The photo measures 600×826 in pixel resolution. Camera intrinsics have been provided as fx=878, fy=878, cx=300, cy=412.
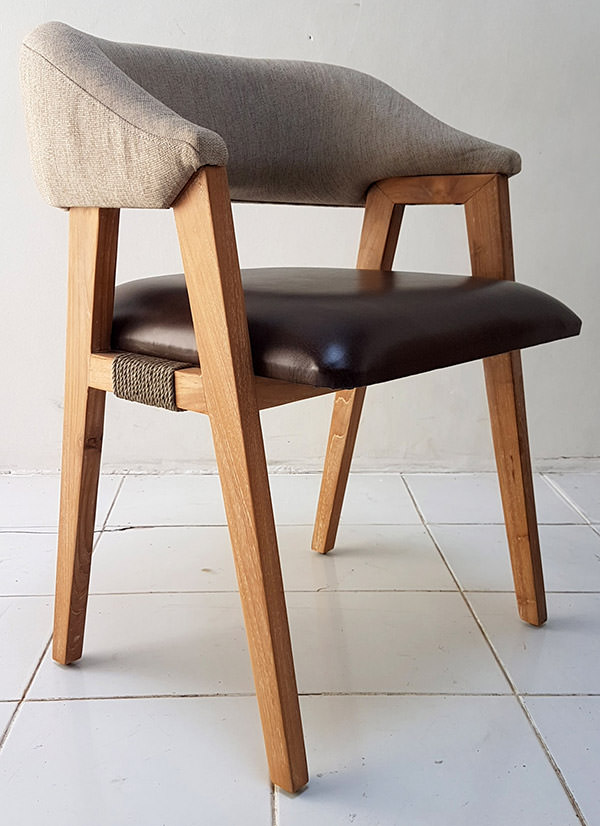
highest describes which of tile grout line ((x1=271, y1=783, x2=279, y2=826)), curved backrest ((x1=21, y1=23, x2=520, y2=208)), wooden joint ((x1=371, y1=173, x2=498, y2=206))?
curved backrest ((x1=21, y1=23, x2=520, y2=208))

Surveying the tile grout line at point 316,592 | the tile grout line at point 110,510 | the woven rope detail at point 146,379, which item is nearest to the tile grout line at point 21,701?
the tile grout line at point 316,592

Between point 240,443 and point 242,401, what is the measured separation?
0.04 m

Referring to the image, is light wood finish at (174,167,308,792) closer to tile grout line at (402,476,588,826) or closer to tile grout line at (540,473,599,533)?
tile grout line at (402,476,588,826)

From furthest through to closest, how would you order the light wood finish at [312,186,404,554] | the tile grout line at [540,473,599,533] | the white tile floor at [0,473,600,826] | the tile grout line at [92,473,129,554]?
the tile grout line at [540,473,599,533]
the tile grout line at [92,473,129,554]
the light wood finish at [312,186,404,554]
the white tile floor at [0,473,600,826]

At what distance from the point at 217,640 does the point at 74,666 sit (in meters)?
0.20

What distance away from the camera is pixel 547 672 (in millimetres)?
1148

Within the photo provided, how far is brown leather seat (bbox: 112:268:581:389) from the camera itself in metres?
0.81

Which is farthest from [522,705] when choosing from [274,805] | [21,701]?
[21,701]

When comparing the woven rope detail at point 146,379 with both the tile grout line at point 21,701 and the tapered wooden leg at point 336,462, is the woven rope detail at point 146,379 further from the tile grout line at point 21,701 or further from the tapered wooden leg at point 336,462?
the tapered wooden leg at point 336,462

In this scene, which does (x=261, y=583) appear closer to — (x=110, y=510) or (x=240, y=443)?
(x=240, y=443)

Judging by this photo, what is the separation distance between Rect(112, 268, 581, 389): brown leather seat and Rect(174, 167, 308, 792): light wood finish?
1.5 inches

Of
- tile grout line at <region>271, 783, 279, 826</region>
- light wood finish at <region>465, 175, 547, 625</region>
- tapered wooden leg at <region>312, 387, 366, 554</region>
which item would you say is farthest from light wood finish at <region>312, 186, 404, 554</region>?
tile grout line at <region>271, 783, 279, 826</region>

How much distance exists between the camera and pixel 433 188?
4.05ft

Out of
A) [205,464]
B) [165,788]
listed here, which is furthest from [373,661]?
[205,464]
